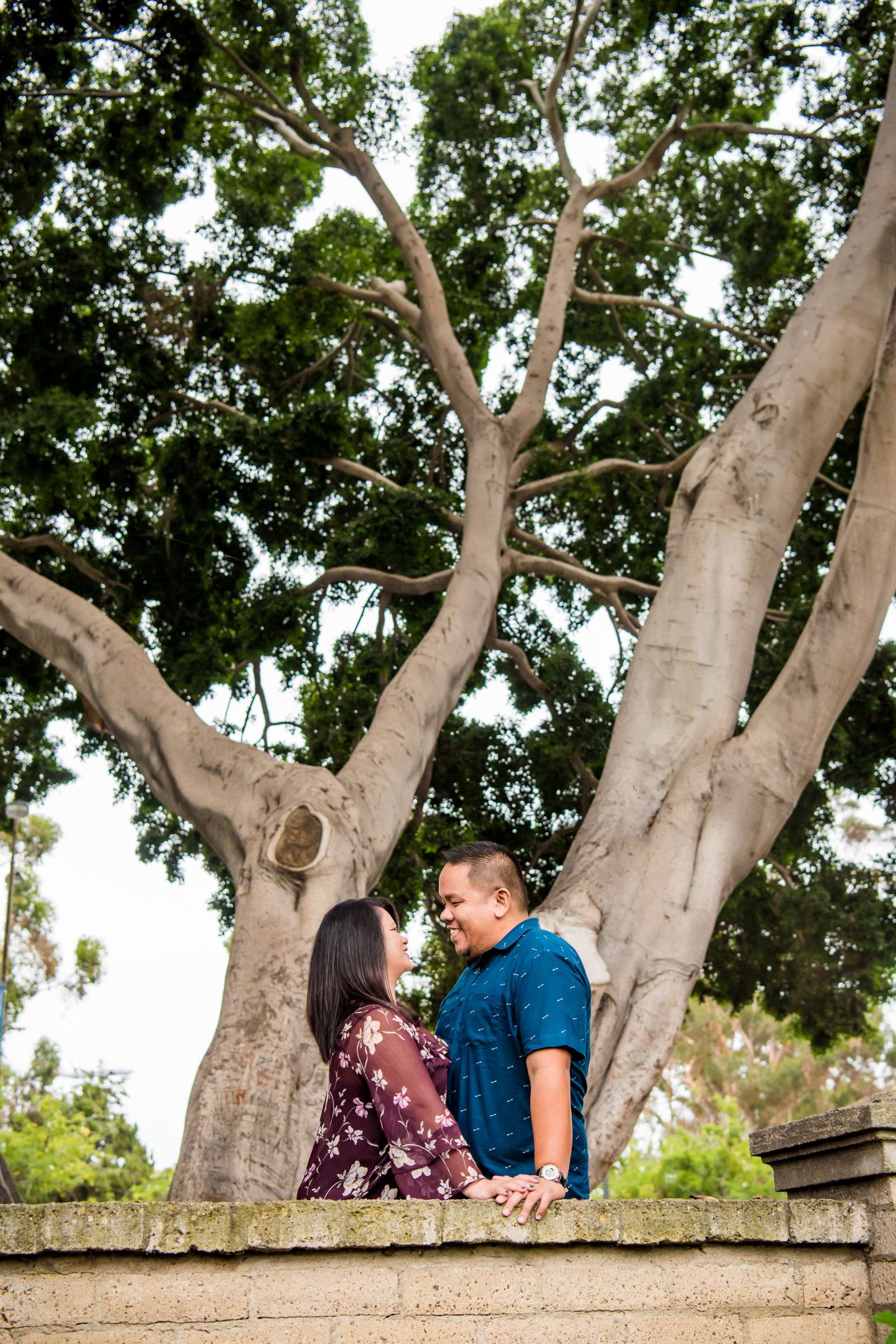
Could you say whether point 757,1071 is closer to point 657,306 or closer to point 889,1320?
point 657,306

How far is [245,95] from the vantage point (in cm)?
1068

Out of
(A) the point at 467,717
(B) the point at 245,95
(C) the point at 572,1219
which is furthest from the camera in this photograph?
(A) the point at 467,717

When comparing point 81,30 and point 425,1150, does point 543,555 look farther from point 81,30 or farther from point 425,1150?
point 425,1150

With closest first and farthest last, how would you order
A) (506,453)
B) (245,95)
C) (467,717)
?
(506,453) < (245,95) < (467,717)

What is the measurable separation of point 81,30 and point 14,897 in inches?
998

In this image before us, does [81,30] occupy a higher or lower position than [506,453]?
higher

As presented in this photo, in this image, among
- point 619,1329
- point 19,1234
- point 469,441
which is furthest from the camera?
point 469,441

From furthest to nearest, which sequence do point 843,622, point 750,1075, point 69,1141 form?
point 750,1075 → point 69,1141 → point 843,622

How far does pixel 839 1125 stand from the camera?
122 inches

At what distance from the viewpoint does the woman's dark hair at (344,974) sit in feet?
9.41

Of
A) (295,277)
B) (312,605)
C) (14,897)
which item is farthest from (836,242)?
(14,897)

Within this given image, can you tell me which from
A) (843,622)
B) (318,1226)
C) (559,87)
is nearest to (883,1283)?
(318,1226)

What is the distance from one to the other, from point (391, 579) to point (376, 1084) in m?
6.89

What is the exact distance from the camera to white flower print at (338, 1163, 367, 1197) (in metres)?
2.79
